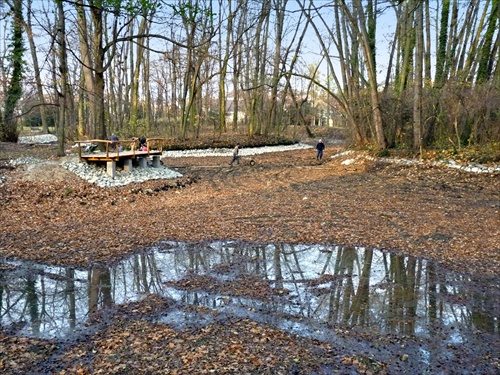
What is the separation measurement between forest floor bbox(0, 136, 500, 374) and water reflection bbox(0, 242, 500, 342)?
0.32 meters

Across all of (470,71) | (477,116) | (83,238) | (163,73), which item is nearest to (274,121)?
(163,73)

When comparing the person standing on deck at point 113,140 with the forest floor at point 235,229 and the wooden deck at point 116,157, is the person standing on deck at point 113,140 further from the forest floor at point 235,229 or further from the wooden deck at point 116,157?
the forest floor at point 235,229

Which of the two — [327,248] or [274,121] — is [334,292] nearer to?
[327,248]

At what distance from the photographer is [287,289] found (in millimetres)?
5793

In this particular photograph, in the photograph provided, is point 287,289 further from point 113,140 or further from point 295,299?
point 113,140

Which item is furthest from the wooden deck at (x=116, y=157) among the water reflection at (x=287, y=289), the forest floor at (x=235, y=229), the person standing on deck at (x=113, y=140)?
the water reflection at (x=287, y=289)

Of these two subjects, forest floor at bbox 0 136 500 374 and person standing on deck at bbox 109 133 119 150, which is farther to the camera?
person standing on deck at bbox 109 133 119 150

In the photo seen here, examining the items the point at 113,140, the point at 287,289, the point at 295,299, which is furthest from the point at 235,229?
the point at 113,140

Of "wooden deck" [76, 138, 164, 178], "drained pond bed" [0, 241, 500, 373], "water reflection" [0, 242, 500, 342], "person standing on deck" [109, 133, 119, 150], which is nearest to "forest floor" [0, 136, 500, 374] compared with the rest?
"drained pond bed" [0, 241, 500, 373]

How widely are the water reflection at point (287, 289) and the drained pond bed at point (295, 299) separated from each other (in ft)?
0.05

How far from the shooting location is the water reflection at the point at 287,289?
4.86 meters

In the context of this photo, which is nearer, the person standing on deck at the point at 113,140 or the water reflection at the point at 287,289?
the water reflection at the point at 287,289

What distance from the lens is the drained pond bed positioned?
441cm

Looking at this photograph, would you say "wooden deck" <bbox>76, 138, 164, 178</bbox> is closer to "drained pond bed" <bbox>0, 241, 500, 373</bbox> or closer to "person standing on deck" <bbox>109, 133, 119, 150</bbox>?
"person standing on deck" <bbox>109, 133, 119, 150</bbox>
